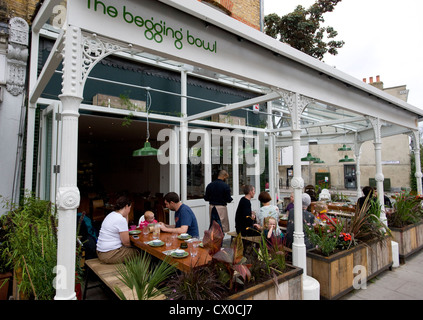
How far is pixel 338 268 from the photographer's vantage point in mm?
3559

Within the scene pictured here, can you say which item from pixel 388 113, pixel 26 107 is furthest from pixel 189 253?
pixel 388 113

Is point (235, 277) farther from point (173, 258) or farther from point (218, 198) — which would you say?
point (218, 198)

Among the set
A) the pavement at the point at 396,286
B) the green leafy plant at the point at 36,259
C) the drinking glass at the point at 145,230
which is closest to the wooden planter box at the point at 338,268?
the pavement at the point at 396,286

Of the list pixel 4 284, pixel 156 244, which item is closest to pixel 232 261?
pixel 156 244

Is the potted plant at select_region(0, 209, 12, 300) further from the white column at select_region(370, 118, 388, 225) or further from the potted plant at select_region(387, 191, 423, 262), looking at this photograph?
the potted plant at select_region(387, 191, 423, 262)

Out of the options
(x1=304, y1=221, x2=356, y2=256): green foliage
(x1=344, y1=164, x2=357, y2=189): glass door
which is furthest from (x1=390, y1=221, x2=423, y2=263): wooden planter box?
(x1=344, y1=164, x2=357, y2=189): glass door

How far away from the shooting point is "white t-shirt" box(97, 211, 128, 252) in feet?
10.8

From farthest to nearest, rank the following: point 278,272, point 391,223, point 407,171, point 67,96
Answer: point 407,171 < point 391,223 < point 278,272 < point 67,96

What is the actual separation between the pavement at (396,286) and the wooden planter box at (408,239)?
0.26 m

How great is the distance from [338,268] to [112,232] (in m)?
3.07

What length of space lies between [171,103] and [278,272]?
4.41 meters
